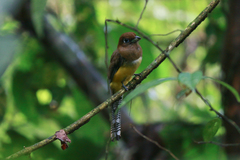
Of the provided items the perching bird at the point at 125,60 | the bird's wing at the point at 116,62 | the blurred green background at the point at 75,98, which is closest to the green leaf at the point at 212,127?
the blurred green background at the point at 75,98

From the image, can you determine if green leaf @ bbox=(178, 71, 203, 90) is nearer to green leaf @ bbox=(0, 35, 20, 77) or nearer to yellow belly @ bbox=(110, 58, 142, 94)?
green leaf @ bbox=(0, 35, 20, 77)

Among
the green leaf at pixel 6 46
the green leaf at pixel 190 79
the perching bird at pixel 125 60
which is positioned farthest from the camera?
the perching bird at pixel 125 60

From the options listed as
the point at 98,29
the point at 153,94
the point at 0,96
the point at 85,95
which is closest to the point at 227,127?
the point at 153,94

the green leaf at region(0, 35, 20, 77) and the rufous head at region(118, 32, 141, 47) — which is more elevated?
the rufous head at region(118, 32, 141, 47)

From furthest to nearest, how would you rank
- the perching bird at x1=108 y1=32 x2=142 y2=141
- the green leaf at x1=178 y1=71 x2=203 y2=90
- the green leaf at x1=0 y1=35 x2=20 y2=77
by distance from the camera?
the perching bird at x1=108 y1=32 x2=142 y2=141
the green leaf at x1=0 y1=35 x2=20 y2=77
the green leaf at x1=178 y1=71 x2=203 y2=90

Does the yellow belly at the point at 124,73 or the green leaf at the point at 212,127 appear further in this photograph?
the yellow belly at the point at 124,73

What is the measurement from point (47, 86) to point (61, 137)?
1.94 metres

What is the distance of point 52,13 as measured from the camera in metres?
3.42

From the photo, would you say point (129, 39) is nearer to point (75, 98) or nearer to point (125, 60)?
point (125, 60)

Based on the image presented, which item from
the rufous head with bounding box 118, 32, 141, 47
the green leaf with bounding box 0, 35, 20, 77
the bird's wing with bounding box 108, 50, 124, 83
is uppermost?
the rufous head with bounding box 118, 32, 141, 47

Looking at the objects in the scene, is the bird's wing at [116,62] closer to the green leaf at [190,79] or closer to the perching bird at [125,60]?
the perching bird at [125,60]

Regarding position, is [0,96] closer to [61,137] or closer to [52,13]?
[52,13]

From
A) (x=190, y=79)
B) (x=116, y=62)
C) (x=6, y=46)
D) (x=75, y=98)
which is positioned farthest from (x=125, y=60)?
(x=190, y=79)

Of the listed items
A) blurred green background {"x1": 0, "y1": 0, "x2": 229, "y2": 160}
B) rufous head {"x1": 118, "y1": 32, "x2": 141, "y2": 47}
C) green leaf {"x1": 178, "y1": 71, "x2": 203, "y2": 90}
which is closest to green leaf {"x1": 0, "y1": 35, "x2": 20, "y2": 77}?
blurred green background {"x1": 0, "y1": 0, "x2": 229, "y2": 160}
